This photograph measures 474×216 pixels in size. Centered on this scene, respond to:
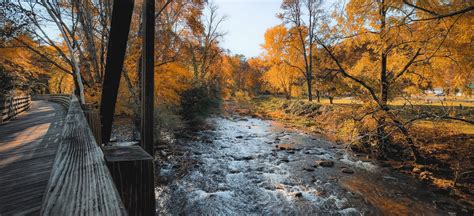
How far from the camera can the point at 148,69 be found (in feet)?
10.0

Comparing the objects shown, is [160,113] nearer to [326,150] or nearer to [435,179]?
[326,150]

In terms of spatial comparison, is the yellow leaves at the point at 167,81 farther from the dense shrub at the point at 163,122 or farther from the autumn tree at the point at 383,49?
the autumn tree at the point at 383,49

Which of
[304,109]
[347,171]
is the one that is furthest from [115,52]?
[304,109]

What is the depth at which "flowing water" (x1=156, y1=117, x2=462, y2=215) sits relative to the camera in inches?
225

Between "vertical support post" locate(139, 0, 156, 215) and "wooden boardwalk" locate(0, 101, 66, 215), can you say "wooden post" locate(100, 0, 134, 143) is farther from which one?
"wooden boardwalk" locate(0, 101, 66, 215)

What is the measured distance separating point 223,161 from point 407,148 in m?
7.53

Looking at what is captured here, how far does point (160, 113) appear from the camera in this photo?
11.6 m

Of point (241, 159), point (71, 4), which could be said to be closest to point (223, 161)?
point (241, 159)

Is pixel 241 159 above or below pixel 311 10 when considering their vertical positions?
below

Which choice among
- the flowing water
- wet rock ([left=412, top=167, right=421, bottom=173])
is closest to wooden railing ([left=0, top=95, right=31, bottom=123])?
the flowing water

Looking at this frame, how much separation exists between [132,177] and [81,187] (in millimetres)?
375

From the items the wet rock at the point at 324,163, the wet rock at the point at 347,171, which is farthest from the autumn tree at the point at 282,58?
the wet rock at the point at 347,171

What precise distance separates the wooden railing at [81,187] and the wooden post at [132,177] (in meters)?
0.09

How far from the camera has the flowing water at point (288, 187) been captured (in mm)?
5711
